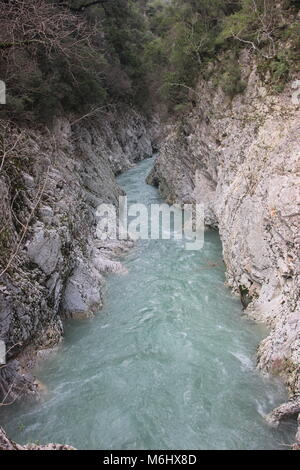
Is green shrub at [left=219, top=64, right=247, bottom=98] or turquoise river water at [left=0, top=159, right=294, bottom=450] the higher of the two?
green shrub at [left=219, top=64, right=247, bottom=98]

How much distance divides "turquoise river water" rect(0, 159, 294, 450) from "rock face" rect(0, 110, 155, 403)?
0.52 metres

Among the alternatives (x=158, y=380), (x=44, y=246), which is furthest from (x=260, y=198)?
(x=44, y=246)

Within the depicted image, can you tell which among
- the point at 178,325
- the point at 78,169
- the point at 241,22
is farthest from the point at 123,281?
the point at 241,22

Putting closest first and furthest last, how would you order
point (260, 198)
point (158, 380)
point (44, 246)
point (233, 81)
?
point (158, 380), point (44, 246), point (260, 198), point (233, 81)

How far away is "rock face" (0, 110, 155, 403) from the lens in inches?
293

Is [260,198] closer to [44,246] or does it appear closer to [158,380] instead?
[158,380]

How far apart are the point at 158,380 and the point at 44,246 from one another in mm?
3969

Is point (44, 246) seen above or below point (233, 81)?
below

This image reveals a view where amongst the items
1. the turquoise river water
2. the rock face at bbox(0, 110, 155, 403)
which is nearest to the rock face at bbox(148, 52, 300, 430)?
the turquoise river water

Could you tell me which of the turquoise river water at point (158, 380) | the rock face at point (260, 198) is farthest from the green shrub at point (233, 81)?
the turquoise river water at point (158, 380)

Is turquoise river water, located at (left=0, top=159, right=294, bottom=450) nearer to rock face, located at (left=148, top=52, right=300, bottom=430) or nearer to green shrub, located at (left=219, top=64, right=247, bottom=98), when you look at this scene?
rock face, located at (left=148, top=52, right=300, bottom=430)

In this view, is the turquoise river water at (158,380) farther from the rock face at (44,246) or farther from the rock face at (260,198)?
the rock face at (260,198)

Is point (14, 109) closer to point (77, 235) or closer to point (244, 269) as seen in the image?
point (77, 235)

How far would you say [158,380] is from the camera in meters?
7.37
